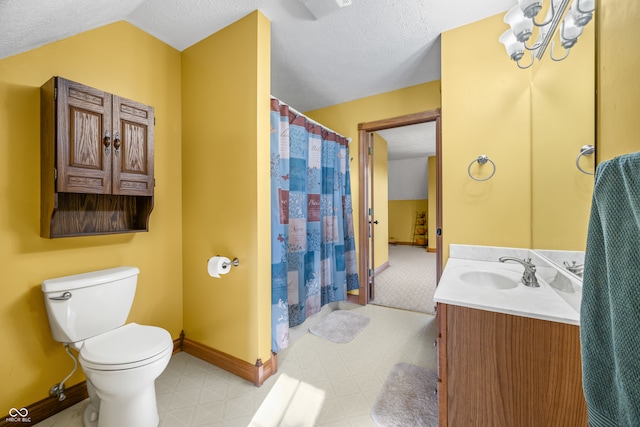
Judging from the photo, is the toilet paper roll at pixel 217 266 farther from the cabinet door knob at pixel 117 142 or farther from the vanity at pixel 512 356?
the vanity at pixel 512 356

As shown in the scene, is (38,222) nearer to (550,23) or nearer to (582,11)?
(582,11)

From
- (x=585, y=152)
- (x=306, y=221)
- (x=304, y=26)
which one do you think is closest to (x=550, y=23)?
(x=585, y=152)

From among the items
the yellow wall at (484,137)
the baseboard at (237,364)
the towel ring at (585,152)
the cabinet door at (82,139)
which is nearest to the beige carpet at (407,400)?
the baseboard at (237,364)

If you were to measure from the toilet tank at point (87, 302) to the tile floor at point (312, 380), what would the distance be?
48 cm

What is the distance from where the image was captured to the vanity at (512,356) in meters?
0.84

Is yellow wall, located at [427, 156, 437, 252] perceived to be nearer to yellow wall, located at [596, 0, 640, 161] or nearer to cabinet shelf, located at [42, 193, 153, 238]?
yellow wall, located at [596, 0, 640, 161]

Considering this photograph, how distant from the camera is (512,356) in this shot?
91 centimetres

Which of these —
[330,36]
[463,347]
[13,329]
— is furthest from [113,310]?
[330,36]

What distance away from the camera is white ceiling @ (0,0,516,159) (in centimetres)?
115

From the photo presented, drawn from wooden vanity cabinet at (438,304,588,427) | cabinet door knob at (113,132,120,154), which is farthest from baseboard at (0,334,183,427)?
wooden vanity cabinet at (438,304,588,427)

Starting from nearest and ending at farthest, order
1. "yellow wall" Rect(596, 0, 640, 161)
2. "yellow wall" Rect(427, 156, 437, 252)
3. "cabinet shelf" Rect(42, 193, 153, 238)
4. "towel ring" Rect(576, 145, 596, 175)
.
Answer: "yellow wall" Rect(596, 0, 640, 161) → "towel ring" Rect(576, 145, 596, 175) → "cabinet shelf" Rect(42, 193, 153, 238) → "yellow wall" Rect(427, 156, 437, 252)

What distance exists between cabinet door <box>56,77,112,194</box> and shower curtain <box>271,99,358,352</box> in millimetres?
980

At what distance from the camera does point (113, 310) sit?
1.44 metres

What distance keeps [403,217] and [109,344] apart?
6934mm
